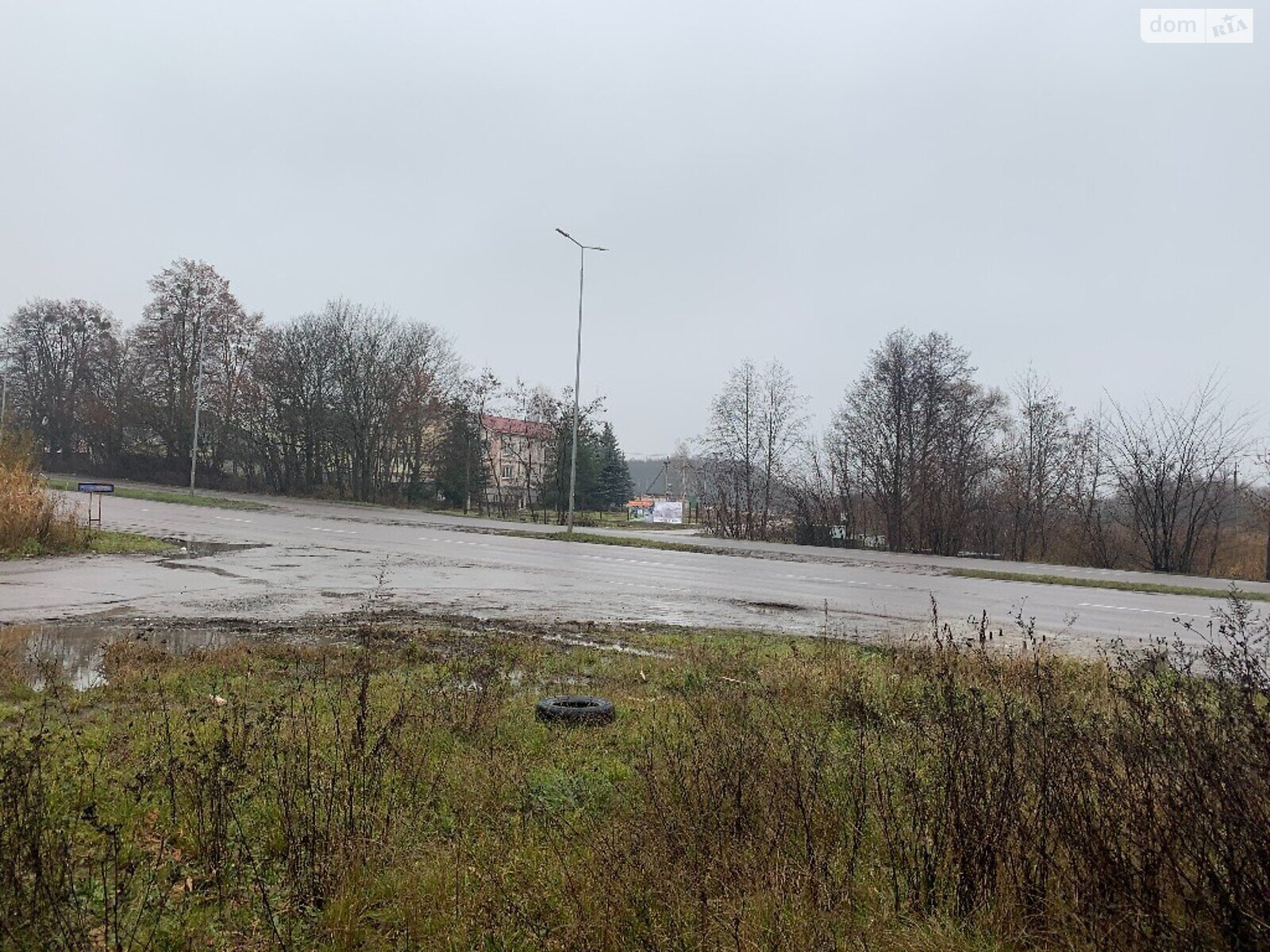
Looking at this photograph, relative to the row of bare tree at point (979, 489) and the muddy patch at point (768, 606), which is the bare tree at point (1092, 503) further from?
the muddy patch at point (768, 606)

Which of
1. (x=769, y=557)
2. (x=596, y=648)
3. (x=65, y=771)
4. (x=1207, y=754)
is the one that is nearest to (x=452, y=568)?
(x=596, y=648)

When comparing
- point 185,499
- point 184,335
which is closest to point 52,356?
point 184,335

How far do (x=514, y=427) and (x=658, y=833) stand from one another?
152ft

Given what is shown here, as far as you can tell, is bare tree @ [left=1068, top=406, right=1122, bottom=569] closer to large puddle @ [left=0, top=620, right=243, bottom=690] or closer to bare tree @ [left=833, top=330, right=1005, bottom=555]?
bare tree @ [left=833, top=330, right=1005, bottom=555]

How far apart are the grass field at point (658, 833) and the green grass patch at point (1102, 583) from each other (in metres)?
15.3

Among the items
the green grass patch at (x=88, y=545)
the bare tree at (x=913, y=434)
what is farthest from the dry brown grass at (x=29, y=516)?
the bare tree at (x=913, y=434)

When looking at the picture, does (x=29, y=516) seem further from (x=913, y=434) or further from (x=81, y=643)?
(x=913, y=434)

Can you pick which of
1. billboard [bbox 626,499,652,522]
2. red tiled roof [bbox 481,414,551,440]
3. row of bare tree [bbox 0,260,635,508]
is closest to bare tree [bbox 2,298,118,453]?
row of bare tree [bbox 0,260,635,508]

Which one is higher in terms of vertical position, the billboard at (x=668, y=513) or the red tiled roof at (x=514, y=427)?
the red tiled roof at (x=514, y=427)

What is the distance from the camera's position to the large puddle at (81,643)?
7344 millimetres

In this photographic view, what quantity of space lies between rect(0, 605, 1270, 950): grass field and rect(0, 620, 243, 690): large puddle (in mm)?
1617

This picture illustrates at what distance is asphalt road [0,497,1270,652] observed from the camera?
1191 centimetres

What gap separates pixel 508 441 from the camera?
4834cm

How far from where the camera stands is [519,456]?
48.3 metres
